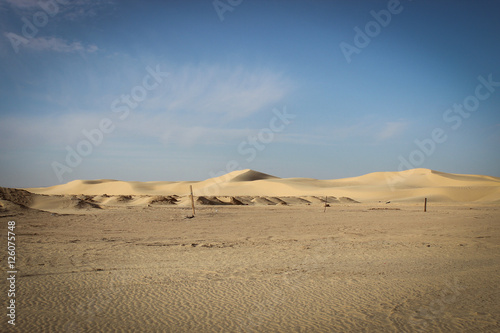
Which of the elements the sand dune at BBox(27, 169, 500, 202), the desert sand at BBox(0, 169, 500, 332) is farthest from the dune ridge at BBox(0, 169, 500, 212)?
the desert sand at BBox(0, 169, 500, 332)

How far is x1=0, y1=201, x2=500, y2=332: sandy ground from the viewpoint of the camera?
195 inches

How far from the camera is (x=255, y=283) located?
684 cm

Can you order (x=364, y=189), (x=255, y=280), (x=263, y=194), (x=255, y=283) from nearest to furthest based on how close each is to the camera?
(x=255, y=283)
(x=255, y=280)
(x=364, y=189)
(x=263, y=194)

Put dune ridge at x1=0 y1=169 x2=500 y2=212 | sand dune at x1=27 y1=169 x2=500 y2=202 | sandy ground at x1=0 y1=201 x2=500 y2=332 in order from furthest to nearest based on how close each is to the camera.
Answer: sand dune at x1=27 y1=169 x2=500 y2=202 < dune ridge at x1=0 y1=169 x2=500 y2=212 < sandy ground at x1=0 y1=201 x2=500 y2=332

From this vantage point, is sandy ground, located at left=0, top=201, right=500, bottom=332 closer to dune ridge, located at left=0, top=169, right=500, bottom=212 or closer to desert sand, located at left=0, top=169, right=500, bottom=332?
desert sand, located at left=0, top=169, right=500, bottom=332

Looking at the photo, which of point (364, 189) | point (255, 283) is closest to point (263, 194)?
point (364, 189)

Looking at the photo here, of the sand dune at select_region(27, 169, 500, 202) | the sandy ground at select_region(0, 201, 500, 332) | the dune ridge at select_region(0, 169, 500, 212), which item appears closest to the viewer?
the sandy ground at select_region(0, 201, 500, 332)

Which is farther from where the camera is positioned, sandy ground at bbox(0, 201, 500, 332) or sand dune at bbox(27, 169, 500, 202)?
sand dune at bbox(27, 169, 500, 202)

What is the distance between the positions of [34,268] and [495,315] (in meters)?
9.43

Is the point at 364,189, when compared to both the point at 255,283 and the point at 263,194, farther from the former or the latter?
the point at 255,283

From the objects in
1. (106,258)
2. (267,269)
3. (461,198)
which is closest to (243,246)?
(267,269)

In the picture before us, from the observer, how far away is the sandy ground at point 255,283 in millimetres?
4941

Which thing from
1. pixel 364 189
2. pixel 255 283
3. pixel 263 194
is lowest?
pixel 255 283

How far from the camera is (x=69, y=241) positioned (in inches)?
458
